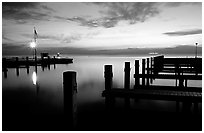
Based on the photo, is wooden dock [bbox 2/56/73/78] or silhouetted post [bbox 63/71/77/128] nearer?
silhouetted post [bbox 63/71/77/128]

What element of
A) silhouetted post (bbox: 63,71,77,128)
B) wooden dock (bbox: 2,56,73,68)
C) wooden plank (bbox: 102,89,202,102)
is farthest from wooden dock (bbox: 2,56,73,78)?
silhouetted post (bbox: 63,71,77,128)

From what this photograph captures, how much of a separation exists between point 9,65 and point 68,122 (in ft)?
91.0

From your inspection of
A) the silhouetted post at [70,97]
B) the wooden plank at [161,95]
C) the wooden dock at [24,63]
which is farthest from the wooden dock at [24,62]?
the silhouetted post at [70,97]

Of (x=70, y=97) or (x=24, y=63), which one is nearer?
(x=70, y=97)

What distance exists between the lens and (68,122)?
500cm

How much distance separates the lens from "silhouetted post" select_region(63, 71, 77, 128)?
4.70 meters

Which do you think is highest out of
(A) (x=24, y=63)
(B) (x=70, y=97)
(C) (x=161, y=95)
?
(A) (x=24, y=63)

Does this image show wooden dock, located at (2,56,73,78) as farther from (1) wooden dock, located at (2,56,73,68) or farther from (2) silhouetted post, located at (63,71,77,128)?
(2) silhouetted post, located at (63,71,77,128)

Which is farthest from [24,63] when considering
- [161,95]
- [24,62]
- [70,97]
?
[161,95]

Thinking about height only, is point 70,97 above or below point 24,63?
below

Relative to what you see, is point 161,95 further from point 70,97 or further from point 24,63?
point 24,63

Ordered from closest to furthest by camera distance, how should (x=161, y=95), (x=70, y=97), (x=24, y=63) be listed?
(x=70, y=97)
(x=161, y=95)
(x=24, y=63)

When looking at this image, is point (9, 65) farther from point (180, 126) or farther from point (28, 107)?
Answer: point (180, 126)

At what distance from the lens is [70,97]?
485 centimetres
